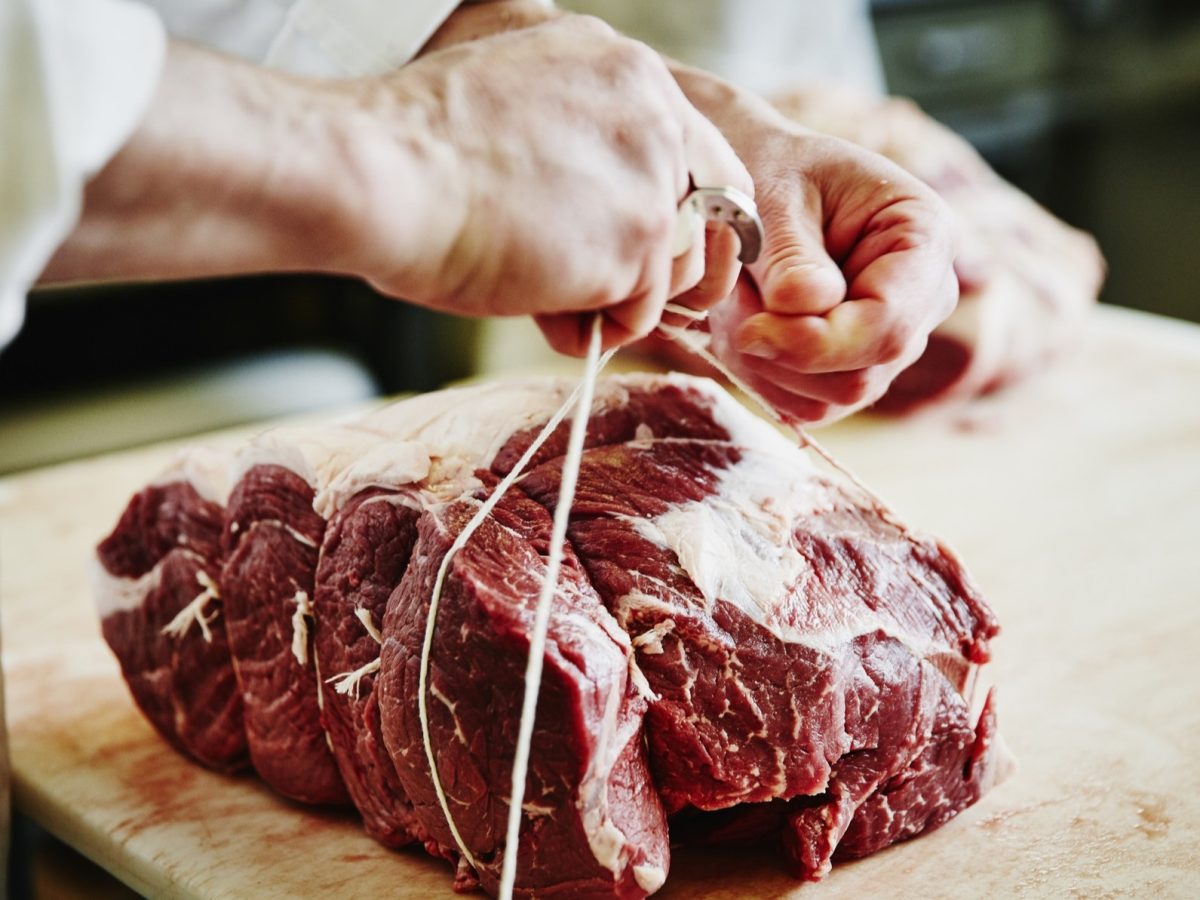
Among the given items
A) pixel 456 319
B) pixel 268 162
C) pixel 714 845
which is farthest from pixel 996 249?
pixel 268 162

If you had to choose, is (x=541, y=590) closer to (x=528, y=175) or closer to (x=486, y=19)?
(x=528, y=175)

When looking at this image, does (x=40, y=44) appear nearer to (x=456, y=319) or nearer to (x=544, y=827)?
(x=544, y=827)

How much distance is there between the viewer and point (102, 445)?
3.50m

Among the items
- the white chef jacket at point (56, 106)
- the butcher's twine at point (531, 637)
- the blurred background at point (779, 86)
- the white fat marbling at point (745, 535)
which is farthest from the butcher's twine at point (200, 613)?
the blurred background at point (779, 86)

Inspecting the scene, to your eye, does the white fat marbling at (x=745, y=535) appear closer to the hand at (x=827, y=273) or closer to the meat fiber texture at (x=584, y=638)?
the meat fiber texture at (x=584, y=638)

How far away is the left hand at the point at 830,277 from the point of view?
1.37m

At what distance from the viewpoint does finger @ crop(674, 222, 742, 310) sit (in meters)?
1.21

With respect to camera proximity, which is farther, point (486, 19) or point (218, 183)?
point (486, 19)

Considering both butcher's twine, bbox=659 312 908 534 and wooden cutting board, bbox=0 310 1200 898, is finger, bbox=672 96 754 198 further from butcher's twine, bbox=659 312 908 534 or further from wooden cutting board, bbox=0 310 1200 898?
wooden cutting board, bbox=0 310 1200 898

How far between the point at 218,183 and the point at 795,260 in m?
0.66

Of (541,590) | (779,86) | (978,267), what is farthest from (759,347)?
(779,86)

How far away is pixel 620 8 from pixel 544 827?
143 inches

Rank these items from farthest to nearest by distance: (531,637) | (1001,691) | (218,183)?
(1001,691)
(531,637)
(218,183)

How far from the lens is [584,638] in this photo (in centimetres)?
127
